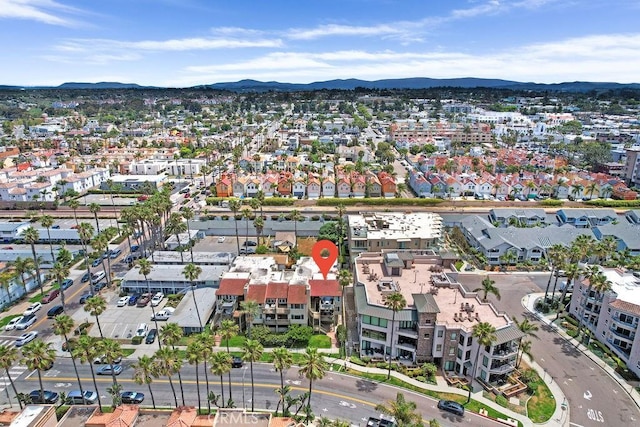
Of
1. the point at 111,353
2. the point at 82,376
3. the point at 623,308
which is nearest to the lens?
the point at 111,353

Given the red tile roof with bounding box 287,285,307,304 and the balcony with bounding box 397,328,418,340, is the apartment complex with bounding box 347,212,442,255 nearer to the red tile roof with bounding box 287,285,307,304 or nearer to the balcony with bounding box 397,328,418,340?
the red tile roof with bounding box 287,285,307,304

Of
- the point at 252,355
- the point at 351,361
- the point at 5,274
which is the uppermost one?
the point at 252,355

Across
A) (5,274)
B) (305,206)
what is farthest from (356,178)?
(5,274)

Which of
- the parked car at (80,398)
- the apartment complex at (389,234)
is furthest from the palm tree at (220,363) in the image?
the apartment complex at (389,234)

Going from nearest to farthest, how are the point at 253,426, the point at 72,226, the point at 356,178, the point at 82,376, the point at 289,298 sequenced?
the point at 253,426, the point at 82,376, the point at 289,298, the point at 72,226, the point at 356,178

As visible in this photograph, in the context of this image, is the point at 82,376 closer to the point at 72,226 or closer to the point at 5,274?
the point at 5,274

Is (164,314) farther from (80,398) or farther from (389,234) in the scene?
(389,234)

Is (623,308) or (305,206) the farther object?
(305,206)
